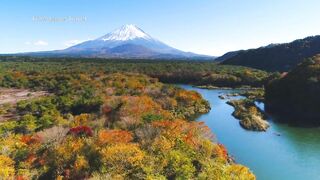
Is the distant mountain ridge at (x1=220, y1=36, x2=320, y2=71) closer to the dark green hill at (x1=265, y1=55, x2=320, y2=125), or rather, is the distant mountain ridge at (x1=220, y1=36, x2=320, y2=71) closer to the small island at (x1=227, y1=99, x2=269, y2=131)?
the dark green hill at (x1=265, y1=55, x2=320, y2=125)

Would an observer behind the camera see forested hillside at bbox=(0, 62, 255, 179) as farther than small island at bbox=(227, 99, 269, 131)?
No

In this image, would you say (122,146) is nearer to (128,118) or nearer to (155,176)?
(155,176)

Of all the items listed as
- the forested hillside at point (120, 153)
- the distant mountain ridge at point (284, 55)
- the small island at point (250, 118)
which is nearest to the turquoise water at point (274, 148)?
the small island at point (250, 118)

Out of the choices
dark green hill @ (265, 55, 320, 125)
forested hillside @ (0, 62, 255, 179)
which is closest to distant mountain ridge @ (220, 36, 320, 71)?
dark green hill @ (265, 55, 320, 125)

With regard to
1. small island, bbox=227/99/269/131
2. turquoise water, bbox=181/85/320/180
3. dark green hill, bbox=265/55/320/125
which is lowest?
turquoise water, bbox=181/85/320/180

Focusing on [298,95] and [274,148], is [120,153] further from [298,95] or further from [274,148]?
[298,95]

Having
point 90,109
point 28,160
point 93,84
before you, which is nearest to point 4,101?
point 93,84

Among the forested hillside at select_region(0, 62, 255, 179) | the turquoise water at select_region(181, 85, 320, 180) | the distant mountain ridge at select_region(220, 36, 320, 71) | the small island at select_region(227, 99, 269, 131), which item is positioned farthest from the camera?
the distant mountain ridge at select_region(220, 36, 320, 71)
